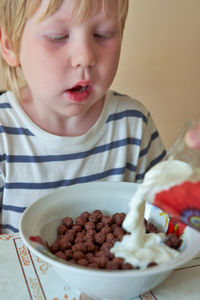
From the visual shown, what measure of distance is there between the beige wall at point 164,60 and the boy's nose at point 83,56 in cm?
97

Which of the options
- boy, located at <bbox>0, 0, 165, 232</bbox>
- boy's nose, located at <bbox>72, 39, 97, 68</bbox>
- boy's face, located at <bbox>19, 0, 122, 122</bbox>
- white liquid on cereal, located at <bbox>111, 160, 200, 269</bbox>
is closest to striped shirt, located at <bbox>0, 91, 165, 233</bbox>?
boy, located at <bbox>0, 0, 165, 232</bbox>

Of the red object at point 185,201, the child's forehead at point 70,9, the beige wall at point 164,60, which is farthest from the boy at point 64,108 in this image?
the beige wall at point 164,60

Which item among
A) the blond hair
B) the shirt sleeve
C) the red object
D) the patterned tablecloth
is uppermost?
the blond hair

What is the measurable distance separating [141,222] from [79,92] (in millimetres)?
342

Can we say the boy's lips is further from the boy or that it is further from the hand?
the hand

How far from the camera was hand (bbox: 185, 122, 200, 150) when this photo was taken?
20.9 inches

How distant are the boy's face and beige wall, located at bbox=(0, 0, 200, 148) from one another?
0.91 m

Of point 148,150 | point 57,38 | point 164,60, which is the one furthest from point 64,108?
point 164,60

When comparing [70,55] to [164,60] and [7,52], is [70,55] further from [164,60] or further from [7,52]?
[164,60]

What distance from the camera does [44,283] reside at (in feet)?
2.05

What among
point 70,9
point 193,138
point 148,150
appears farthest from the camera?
point 148,150

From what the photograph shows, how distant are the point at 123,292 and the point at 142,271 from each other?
0.22ft

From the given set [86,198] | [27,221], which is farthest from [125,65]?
[27,221]

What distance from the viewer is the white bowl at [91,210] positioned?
1.69 feet
